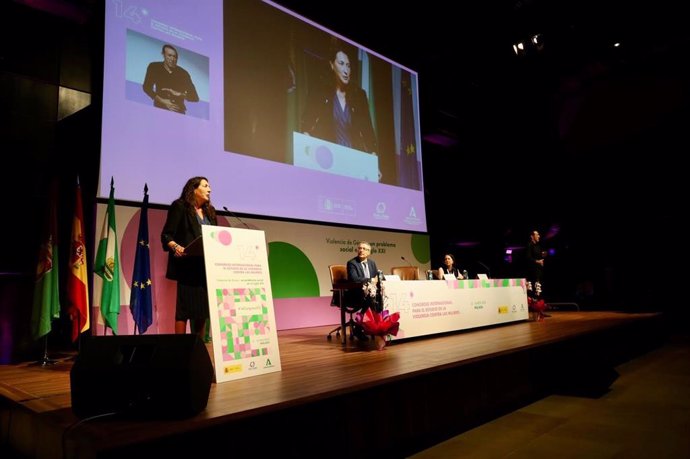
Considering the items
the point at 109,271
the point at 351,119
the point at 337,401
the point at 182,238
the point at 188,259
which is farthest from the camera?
the point at 351,119

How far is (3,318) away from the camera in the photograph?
10.9ft

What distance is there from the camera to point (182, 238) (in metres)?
2.92

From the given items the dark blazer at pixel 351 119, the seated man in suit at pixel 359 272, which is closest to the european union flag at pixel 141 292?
the seated man in suit at pixel 359 272

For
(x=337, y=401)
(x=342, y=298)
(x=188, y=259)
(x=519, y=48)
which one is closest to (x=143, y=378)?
(x=337, y=401)

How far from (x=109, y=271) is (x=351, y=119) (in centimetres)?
362

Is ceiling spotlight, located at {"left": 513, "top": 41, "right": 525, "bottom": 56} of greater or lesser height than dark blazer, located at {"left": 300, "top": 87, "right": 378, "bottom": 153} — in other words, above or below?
above

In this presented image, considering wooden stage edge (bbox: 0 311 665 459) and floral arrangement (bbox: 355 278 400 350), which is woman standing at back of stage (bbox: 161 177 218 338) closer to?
wooden stage edge (bbox: 0 311 665 459)

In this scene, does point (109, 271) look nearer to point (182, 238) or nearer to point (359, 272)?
point (182, 238)

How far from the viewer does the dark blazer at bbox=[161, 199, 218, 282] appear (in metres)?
2.80

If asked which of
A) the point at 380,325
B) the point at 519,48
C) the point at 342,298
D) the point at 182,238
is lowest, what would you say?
the point at 380,325

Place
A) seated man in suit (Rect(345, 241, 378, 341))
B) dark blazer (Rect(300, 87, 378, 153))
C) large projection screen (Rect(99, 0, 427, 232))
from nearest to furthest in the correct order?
large projection screen (Rect(99, 0, 427, 232))
seated man in suit (Rect(345, 241, 378, 341))
dark blazer (Rect(300, 87, 378, 153))

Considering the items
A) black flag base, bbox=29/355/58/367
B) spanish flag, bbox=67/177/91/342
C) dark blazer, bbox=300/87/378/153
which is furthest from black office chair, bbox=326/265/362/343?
black flag base, bbox=29/355/58/367

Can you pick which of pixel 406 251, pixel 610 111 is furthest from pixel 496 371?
pixel 610 111

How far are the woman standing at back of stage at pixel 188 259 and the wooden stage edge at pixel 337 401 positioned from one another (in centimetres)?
67
